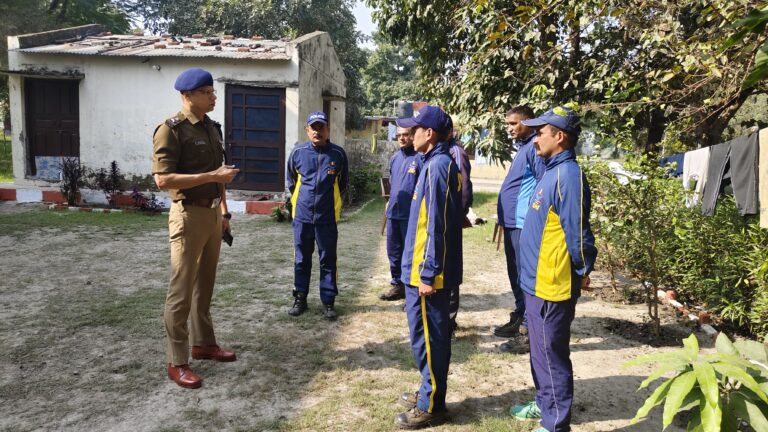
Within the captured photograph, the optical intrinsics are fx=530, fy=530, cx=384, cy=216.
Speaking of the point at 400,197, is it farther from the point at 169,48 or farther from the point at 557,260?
the point at 169,48

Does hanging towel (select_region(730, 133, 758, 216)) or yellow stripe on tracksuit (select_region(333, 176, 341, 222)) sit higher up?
hanging towel (select_region(730, 133, 758, 216))

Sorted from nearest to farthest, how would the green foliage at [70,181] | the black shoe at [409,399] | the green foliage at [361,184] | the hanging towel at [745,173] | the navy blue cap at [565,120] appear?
the navy blue cap at [565,120], the black shoe at [409,399], the hanging towel at [745,173], the green foliage at [70,181], the green foliage at [361,184]

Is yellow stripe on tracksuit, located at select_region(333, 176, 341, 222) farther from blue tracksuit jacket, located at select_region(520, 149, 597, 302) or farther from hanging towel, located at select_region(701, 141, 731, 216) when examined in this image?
hanging towel, located at select_region(701, 141, 731, 216)

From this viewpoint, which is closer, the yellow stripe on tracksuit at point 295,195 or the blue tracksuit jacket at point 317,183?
the blue tracksuit jacket at point 317,183

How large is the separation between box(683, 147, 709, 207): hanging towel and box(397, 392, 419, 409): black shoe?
12.5 ft

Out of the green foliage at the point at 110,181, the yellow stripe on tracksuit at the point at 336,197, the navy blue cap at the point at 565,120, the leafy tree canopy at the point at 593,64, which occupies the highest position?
the leafy tree canopy at the point at 593,64

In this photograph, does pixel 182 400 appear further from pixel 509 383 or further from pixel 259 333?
pixel 509 383

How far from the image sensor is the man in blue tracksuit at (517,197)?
4.04 meters

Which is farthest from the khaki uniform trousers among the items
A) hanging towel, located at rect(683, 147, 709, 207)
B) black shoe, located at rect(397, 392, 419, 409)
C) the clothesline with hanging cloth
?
hanging towel, located at rect(683, 147, 709, 207)

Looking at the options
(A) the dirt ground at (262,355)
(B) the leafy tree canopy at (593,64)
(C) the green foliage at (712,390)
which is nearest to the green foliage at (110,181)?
(A) the dirt ground at (262,355)

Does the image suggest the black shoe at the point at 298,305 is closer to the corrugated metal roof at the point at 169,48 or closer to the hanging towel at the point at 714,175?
the hanging towel at the point at 714,175

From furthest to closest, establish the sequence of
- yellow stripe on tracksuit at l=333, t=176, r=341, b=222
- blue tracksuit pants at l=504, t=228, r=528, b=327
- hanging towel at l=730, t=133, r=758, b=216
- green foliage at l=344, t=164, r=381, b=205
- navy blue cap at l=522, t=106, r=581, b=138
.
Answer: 1. green foliage at l=344, t=164, r=381, b=205
2. yellow stripe on tracksuit at l=333, t=176, r=341, b=222
3. hanging towel at l=730, t=133, r=758, b=216
4. blue tracksuit pants at l=504, t=228, r=528, b=327
5. navy blue cap at l=522, t=106, r=581, b=138

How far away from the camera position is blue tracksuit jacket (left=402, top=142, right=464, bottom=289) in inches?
114

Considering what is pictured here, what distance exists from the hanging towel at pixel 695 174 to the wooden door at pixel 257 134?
292 inches
